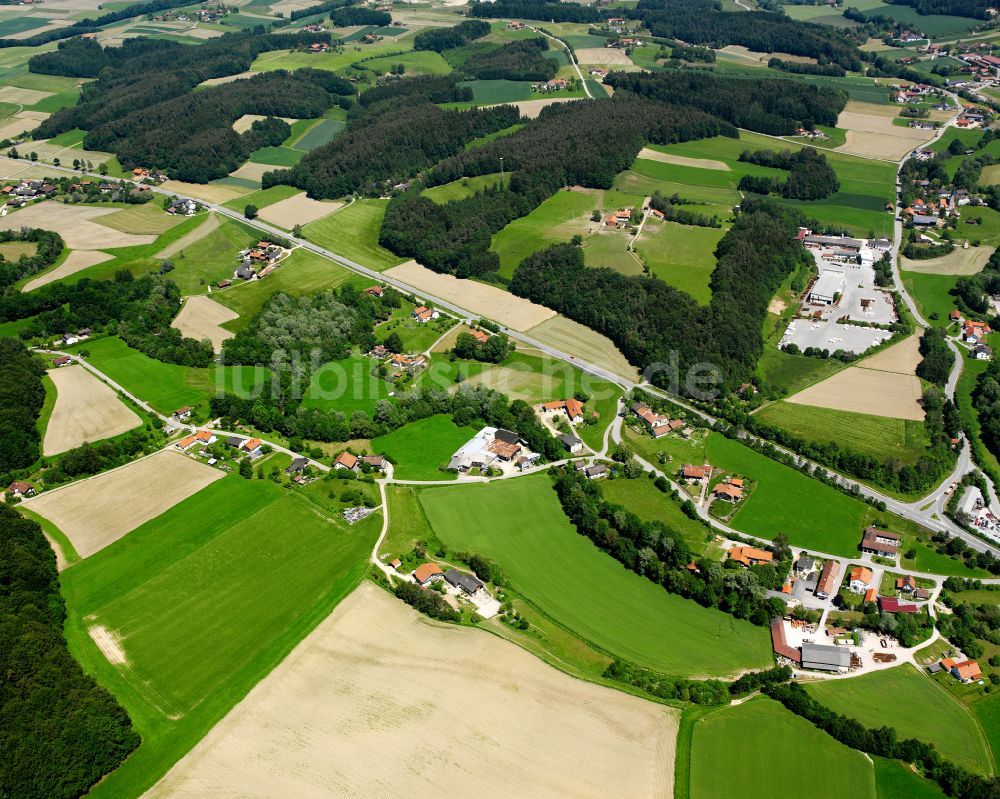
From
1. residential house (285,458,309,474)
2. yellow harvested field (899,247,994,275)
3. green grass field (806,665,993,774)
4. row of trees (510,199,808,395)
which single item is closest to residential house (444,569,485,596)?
residential house (285,458,309,474)

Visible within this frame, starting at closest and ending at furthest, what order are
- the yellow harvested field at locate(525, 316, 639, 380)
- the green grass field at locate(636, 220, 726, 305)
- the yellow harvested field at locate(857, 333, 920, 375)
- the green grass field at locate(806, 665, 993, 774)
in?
the green grass field at locate(806, 665, 993, 774) < the yellow harvested field at locate(857, 333, 920, 375) < the yellow harvested field at locate(525, 316, 639, 380) < the green grass field at locate(636, 220, 726, 305)

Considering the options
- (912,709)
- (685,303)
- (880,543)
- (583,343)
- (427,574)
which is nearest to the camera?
(912,709)

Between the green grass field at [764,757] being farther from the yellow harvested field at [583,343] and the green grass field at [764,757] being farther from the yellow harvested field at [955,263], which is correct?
the yellow harvested field at [955,263]

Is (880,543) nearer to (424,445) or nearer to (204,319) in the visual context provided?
(424,445)

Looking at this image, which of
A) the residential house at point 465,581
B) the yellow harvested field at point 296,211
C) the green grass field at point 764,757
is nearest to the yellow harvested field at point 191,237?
the yellow harvested field at point 296,211

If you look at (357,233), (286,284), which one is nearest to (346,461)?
(286,284)

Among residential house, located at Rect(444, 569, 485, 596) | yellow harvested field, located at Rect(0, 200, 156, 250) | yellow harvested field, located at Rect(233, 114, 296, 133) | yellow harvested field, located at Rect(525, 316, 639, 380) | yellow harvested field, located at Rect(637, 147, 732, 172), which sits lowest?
yellow harvested field, located at Rect(0, 200, 156, 250)

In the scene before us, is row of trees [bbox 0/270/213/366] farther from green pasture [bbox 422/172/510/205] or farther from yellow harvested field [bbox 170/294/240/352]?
green pasture [bbox 422/172/510/205]

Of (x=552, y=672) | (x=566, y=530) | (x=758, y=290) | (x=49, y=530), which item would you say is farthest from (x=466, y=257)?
(x=552, y=672)
